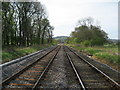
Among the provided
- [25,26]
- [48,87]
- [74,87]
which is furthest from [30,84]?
[25,26]

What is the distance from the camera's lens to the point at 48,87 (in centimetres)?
558

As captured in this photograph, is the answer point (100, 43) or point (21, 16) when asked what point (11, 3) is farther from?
point (100, 43)

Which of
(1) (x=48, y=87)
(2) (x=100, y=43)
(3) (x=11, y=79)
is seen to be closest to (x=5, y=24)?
(3) (x=11, y=79)

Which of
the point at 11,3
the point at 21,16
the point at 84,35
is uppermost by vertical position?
the point at 11,3

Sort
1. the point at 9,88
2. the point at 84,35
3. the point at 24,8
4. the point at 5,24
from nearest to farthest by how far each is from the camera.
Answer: the point at 9,88, the point at 5,24, the point at 24,8, the point at 84,35

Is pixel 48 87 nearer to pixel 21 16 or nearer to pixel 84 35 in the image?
pixel 21 16

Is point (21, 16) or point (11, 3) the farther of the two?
point (21, 16)

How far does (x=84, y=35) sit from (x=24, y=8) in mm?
22802

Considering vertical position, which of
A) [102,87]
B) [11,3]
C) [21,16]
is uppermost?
[11,3]

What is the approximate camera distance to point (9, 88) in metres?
5.34

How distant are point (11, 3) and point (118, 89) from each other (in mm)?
29873

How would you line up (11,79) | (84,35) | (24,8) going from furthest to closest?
(84,35), (24,8), (11,79)

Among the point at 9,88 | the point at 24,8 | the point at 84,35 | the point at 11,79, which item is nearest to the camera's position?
the point at 9,88

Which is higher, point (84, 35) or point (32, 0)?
point (32, 0)
